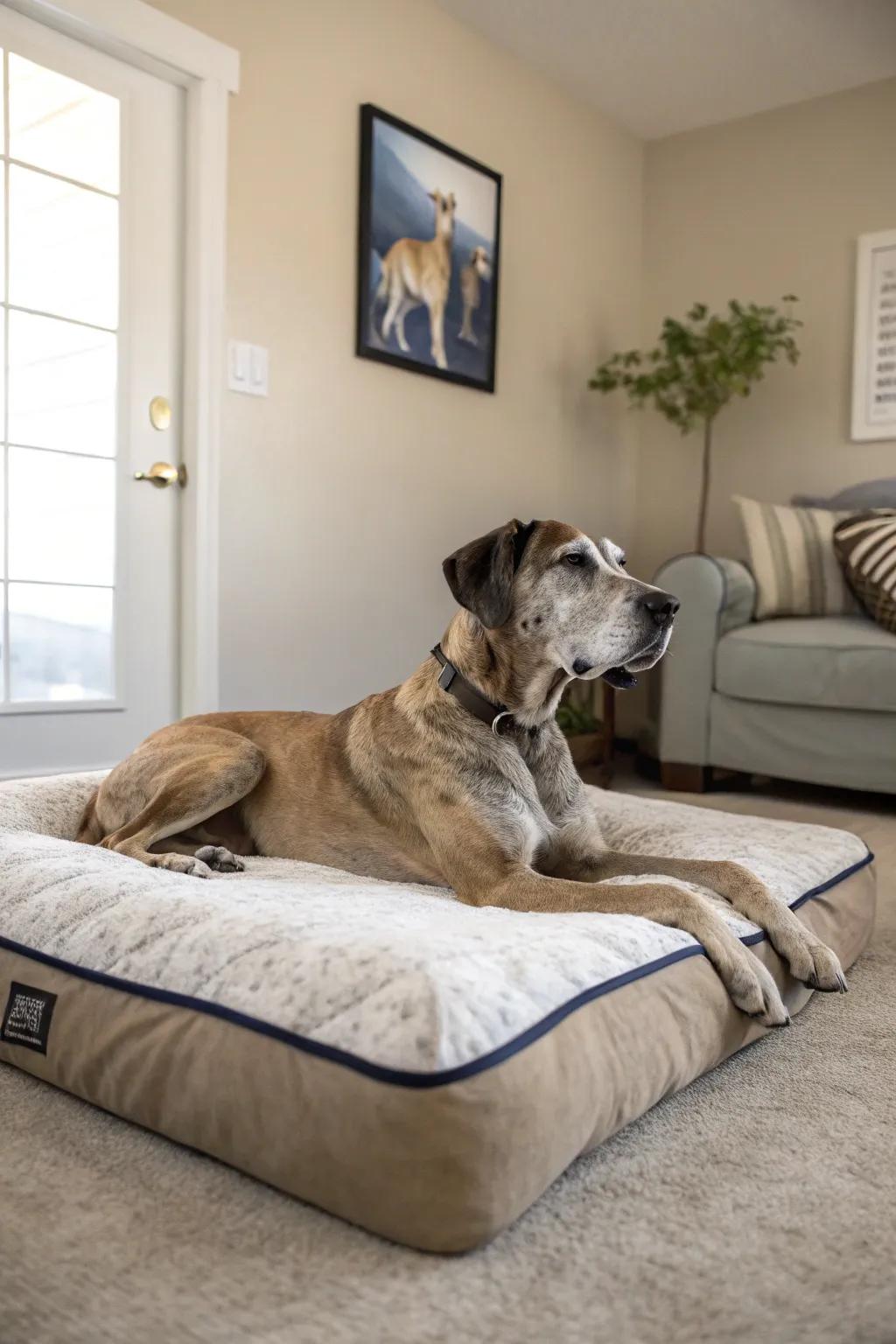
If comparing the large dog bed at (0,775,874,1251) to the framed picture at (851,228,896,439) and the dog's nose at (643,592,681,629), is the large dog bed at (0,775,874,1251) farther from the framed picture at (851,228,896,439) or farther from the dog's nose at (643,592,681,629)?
the framed picture at (851,228,896,439)

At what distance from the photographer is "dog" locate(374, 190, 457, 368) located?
403 centimetres

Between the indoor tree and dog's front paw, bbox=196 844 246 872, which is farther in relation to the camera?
the indoor tree

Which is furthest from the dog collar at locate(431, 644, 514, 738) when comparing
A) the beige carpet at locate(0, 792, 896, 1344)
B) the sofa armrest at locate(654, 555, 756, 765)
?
the sofa armrest at locate(654, 555, 756, 765)

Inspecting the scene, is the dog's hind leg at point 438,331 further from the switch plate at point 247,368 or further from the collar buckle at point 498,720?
the collar buckle at point 498,720

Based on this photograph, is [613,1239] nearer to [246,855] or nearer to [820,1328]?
[820,1328]

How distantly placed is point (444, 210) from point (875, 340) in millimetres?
1994

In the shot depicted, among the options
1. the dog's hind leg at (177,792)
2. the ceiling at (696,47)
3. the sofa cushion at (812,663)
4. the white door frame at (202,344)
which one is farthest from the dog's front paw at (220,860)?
the ceiling at (696,47)

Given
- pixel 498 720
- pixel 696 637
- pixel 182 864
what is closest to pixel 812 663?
pixel 696 637

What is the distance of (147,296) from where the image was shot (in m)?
3.32

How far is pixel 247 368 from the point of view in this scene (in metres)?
3.54

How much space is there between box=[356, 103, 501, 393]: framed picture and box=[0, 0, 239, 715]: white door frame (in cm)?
66

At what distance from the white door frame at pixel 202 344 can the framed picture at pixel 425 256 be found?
2.15ft

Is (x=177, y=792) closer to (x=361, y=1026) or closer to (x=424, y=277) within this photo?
(x=361, y=1026)

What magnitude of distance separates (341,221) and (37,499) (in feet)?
5.05
